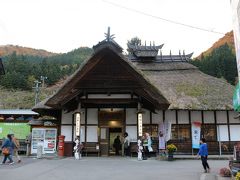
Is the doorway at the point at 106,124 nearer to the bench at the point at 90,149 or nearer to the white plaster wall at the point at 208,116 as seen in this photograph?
the bench at the point at 90,149

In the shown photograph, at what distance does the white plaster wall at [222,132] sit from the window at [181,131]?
209 cm

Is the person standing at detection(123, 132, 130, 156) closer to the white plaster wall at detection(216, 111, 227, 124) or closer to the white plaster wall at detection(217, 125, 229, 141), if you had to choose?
the white plaster wall at detection(217, 125, 229, 141)

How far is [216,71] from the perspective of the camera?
1809 inches

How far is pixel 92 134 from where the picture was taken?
61.8 ft

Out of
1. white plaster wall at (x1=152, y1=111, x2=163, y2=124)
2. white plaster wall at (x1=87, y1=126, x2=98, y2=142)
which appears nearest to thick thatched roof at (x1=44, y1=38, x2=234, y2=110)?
white plaster wall at (x1=152, y1=111, x2=163, y2=124)

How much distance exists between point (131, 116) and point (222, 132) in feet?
21.7

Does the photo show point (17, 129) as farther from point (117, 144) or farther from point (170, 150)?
point (170, 150)

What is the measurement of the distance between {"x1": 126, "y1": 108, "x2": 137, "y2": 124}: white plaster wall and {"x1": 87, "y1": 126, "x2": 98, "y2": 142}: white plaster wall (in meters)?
2.26

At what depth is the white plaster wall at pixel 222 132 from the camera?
1958cm

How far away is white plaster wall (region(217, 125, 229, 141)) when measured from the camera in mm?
19578

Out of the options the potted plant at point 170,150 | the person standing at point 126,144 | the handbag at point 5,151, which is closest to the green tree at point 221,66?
the person standing at point 126,144

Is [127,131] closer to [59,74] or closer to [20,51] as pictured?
[59,74]

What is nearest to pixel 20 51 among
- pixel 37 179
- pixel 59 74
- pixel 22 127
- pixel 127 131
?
pixel 59 74

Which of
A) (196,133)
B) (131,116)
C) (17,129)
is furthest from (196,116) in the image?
(17,129)
